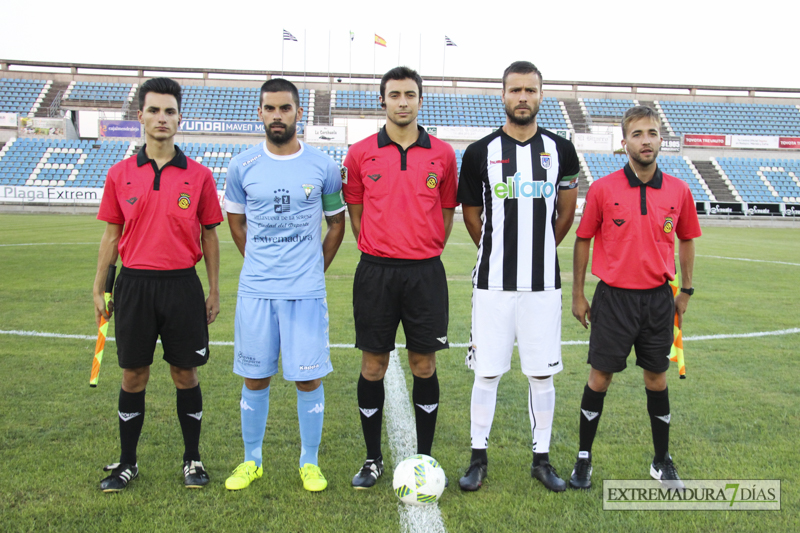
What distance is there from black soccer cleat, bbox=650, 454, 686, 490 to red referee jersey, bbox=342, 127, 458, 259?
171 centimetres

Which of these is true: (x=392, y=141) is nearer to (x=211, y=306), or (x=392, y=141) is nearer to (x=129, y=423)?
(x=211, y=306)

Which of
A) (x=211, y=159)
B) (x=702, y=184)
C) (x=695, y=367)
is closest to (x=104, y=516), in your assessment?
(x=695, y=367)

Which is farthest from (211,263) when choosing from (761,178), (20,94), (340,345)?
(20,94)

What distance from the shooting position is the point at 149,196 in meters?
3.07

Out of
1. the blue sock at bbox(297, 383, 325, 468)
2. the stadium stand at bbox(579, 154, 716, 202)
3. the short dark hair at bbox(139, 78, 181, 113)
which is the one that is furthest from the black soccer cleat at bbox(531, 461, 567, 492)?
the stadium stand at bbox(579, 154, 716, 202)

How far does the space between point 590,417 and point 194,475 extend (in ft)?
7.25

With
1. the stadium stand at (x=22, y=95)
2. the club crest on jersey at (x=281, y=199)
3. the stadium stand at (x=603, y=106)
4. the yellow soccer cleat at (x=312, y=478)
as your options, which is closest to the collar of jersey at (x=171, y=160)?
the club crest on jersey at (x=281, y=199)

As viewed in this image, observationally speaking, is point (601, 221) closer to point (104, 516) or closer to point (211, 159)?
point (104, 516)

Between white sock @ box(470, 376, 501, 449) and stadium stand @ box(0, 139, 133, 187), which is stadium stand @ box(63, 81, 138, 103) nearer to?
stadium stand @ box(0, 139, 133, 187)

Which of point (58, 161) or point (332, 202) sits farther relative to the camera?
point (58, 161)

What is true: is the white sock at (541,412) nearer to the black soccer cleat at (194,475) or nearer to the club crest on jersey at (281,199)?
the club crest on jersey at (281,199)

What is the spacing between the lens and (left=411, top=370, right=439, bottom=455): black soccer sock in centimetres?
325

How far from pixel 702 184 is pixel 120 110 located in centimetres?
3656

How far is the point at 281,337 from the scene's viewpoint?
3123 millimetres
